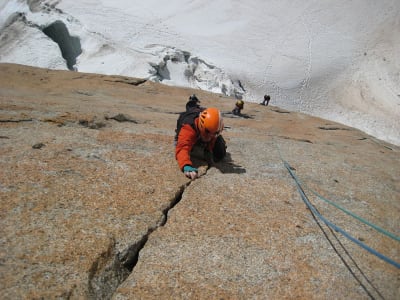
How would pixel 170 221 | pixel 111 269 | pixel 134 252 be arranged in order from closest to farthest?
pixel 111 269
pixel 134 252
pixel 170 221

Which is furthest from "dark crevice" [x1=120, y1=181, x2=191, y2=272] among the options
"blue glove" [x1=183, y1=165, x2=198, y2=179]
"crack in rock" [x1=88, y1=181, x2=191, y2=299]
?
"blue glove" [x1=183, y1=165, x2=198, y2=179]

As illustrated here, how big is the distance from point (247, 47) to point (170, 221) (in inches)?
1380

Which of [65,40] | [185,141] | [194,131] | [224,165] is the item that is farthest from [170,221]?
[65,40]

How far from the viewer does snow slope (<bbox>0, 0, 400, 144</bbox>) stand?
27.1 m

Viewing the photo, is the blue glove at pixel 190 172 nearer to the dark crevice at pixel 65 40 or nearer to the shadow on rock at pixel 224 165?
the shadow on rock at pixel 224 165

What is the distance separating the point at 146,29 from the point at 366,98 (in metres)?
24.4

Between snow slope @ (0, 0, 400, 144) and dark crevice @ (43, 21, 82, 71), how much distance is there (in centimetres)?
31

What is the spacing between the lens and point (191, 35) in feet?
115

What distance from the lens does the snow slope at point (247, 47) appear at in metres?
27.1

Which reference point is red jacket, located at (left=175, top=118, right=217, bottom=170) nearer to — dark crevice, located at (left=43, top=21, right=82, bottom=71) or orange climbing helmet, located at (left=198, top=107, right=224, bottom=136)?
orange climbing helmet, located at (left=198, top=107, right=224, bottom=136)

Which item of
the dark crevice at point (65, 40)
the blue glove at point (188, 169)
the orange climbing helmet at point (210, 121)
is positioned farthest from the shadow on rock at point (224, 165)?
the dark crevice at point (65, 40)

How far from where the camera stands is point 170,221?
143 inches

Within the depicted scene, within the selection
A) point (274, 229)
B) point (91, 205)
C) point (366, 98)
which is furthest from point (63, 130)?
point (366, 98)

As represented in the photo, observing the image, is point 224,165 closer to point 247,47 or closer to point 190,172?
point 190,172
